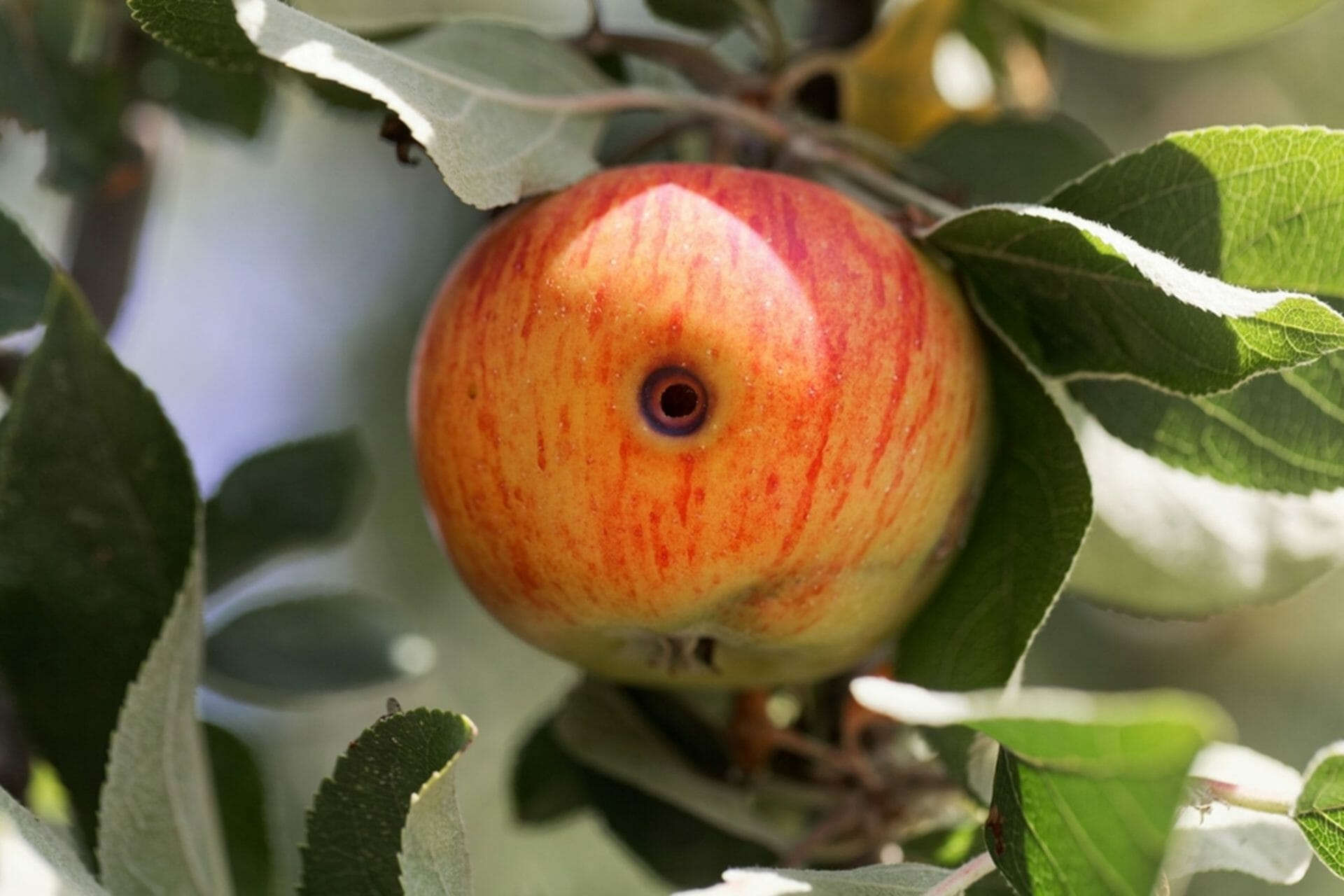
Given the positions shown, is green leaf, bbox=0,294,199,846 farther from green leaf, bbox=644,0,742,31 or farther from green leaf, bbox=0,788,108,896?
green leaf, bbox=644,0,742,31

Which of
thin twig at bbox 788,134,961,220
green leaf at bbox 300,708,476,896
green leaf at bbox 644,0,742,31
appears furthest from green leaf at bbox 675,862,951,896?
green leaf at bbox 644,0,742,31

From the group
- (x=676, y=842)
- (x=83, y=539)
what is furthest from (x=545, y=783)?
(x=83, y=539)

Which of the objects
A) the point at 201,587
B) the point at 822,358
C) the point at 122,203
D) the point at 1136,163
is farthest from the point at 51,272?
the point at 1136,163

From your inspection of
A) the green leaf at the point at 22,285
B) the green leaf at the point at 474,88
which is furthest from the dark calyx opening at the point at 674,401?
the green leaf at the point at 22,285

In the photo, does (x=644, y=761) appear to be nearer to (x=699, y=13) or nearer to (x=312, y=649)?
(x=312, y=649)

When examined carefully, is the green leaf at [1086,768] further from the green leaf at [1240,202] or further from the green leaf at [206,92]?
the green leaf at [206,92]

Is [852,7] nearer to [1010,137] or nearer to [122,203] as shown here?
[1010,137]
